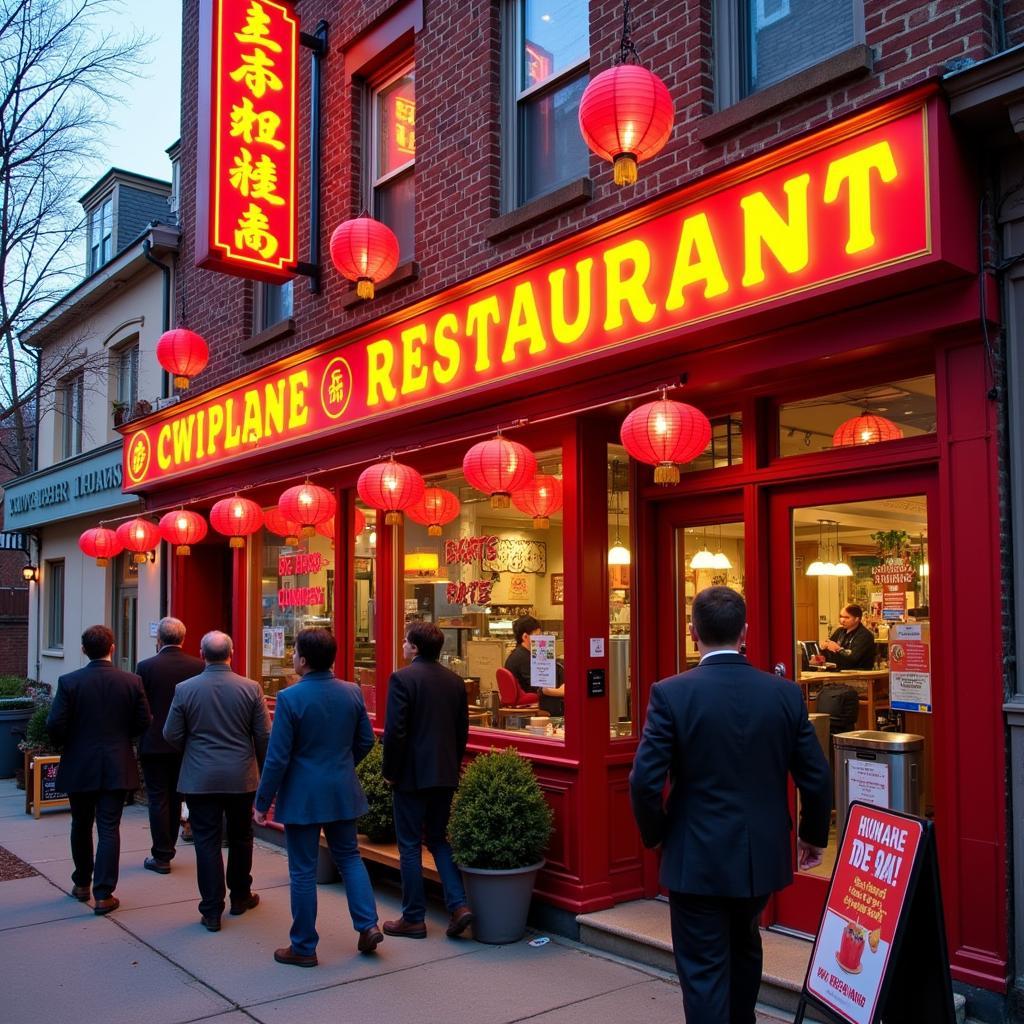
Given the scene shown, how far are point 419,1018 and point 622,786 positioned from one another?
7.12 ft

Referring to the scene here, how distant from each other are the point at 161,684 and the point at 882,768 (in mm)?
5707

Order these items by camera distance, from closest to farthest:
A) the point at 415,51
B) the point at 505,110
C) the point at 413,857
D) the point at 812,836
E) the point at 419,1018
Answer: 1. the point at 812,836
2. the point at 419,1018
3. the point at 413,857
4. the point at 505,110
5. the point at 415,51

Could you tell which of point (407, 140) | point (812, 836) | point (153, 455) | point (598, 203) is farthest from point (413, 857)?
point (153, 455)

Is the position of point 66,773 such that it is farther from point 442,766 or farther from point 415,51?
point 415,51

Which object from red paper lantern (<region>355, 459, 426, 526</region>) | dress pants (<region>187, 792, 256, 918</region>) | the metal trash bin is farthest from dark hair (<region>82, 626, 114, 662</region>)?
the metal trash bin

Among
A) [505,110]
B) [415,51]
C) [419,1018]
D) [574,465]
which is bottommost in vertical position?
[419,1018]

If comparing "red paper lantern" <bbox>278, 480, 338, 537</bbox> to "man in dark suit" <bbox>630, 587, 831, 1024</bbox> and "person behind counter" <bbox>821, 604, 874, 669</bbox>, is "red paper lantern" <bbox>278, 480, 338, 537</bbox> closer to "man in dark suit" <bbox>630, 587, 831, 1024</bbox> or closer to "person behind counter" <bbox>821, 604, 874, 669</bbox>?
"person behind counter" <bbox>821, 604, 874, 669</bbox>

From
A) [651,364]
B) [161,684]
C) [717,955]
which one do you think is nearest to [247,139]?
[161,684]

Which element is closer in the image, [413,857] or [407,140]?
[413,857]

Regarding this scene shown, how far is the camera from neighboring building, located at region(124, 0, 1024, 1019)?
16.0 ft

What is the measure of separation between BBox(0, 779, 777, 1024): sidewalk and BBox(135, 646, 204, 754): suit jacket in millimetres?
1301

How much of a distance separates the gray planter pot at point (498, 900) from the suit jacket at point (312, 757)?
0.86m

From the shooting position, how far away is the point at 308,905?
5.94 metres

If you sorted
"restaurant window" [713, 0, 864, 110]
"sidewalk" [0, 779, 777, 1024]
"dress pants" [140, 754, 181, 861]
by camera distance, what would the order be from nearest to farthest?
1. "sidewalk" [0, 779, 777, 1024]
2. "restaurant window" [713, 0, 864, 110]
3. "dress pants" [140, 754, 181, 861]
